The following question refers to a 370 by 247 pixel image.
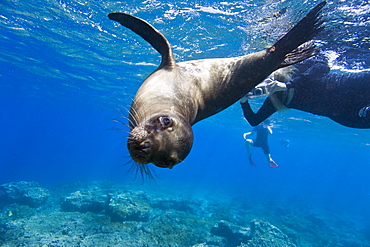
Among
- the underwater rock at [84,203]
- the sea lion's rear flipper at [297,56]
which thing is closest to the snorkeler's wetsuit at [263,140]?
the underwater rock at [84,203]

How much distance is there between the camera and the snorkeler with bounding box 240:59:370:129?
4.75 metres

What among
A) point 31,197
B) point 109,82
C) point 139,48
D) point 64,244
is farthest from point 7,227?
point 109,82

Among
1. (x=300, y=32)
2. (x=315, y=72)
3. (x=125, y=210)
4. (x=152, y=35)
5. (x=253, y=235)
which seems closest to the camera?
(x=300, y=32)

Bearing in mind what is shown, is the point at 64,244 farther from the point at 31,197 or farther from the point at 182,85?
the point at 182,85

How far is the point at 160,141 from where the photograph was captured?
161cm

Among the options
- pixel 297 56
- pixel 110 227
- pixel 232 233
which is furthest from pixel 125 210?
pixel 297 56

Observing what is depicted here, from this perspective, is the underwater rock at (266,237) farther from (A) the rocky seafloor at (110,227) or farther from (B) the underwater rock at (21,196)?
(B) the underwater rock at (21,196)

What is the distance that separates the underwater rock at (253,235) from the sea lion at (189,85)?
1003cm

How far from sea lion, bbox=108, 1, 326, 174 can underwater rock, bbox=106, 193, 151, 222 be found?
10796mm

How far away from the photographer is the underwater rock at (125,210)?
38.7 feet

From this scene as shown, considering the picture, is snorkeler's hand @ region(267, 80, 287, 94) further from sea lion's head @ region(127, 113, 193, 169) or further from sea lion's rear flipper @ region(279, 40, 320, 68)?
sea lion's head @ region(127, 113, 193, 169)

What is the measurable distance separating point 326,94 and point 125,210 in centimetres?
1079

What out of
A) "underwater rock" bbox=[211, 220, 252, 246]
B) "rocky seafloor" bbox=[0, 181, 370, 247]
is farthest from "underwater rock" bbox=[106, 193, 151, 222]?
A: "underwater rock" bbox=[211, 220, 252, 246]

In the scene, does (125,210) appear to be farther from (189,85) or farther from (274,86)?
(189,85)
